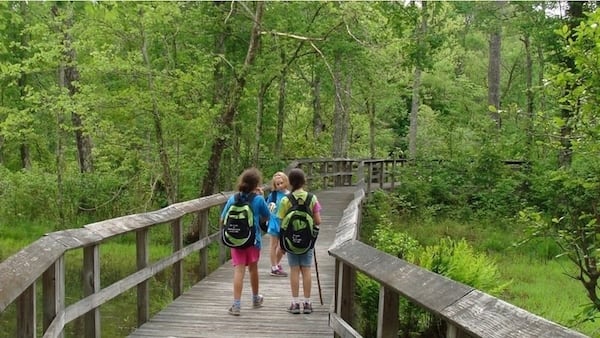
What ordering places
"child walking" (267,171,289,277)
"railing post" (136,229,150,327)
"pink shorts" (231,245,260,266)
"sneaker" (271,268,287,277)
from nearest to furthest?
"railing post" (136,229,150,327), "pink shorts" (231,245,260,266), "child walking" (267,171,289,277), "sneaker" (271,268,287,277)

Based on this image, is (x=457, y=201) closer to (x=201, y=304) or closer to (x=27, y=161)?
(x=201, y=304)

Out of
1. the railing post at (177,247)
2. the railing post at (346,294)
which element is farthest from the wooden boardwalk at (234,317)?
the railing post at (346,294)

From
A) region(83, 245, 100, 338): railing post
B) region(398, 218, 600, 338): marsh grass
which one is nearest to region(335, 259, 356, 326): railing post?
region(83, 245, 100, 338): railing post

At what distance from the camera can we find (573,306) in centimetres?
959

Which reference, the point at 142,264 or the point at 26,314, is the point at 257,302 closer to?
the point at 142,264

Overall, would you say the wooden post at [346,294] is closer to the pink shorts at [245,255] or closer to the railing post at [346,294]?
the railing post at [346,294]

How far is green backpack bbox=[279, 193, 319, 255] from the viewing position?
6.27 m

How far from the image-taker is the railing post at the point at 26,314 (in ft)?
9.98

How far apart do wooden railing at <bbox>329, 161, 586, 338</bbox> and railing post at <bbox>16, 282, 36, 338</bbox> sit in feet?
5.71

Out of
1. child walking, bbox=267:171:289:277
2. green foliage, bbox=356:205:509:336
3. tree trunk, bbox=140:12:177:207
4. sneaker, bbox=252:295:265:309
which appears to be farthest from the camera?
tree trunk, bbox=140:12:177:207

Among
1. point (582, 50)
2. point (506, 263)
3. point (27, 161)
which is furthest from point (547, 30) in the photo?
point (27, 161)

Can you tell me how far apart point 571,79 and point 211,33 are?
10783 mm

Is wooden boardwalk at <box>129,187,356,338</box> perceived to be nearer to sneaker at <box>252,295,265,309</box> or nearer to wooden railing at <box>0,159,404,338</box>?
sneaker at <box>252,295,265,309</box>

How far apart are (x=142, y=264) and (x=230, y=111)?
825cm
